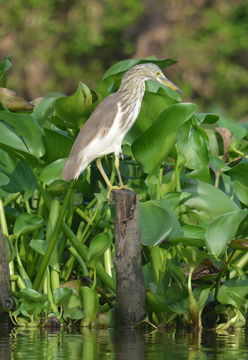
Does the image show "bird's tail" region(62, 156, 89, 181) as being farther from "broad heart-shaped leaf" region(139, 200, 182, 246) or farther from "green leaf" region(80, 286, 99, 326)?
"green leaf" region(80, 286, 99, 326)

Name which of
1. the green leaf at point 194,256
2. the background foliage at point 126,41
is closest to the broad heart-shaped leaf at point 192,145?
the green leaf at point 194,256

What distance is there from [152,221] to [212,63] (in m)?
12.8

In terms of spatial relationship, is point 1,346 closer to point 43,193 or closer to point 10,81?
point 43,193

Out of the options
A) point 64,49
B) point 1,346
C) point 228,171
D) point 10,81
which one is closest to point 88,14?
point 64,49

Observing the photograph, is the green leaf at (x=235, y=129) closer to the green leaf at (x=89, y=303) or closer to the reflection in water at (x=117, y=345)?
the reflection in water at (x=117, y=345)

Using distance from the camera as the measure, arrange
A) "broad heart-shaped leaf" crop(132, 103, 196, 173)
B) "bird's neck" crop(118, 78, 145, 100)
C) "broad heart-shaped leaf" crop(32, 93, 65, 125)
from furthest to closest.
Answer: "broad heart-shaped leaf" crop(32, 93, 65, 125)
"bird's neck" crop(118, 78, 145, 100)
"broad heart-shaped leaf" crop(132, 103, 196, 173)

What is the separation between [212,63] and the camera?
61.9 feet

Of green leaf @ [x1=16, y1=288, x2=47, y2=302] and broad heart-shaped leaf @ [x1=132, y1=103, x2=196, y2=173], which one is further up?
broad heart-shaped leaf @ [x1=132, y1=103, x2=196, y2=173]

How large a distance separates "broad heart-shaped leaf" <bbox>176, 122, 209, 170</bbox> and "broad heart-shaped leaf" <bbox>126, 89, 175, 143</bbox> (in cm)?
24

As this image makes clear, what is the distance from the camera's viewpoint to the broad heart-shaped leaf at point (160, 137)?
21.1 feet

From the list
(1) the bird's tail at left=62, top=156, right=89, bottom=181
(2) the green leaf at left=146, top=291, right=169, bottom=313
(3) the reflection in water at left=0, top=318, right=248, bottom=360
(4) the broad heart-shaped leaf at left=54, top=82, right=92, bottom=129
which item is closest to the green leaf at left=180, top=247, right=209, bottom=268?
(2) the green leaf at left=146, top=291, right=169, bottom=313

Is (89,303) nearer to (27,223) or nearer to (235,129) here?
(27,223)

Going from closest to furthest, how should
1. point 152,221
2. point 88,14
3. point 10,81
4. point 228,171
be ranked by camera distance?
point 152,221 → point 228,171 → point 10,81 → point 88,14

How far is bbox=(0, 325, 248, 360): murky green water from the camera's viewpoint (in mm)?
5398
